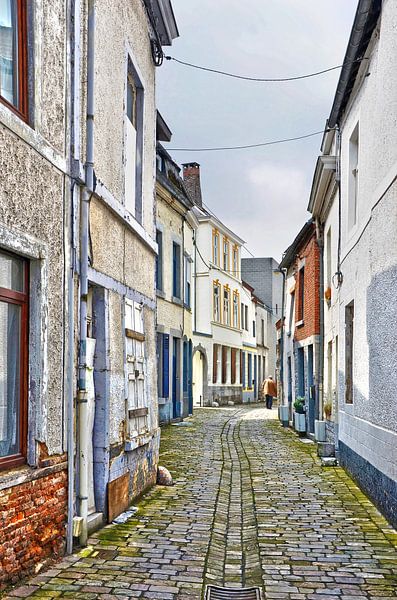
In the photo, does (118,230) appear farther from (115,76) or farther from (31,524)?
(31,524)

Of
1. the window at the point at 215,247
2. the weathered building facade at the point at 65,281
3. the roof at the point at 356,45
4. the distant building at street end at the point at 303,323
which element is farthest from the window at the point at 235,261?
the weathered building facade at the point at 65,281

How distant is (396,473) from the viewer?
7223 millimetres

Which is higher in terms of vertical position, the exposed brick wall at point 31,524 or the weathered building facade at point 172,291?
the weathered building facade at point 172,291

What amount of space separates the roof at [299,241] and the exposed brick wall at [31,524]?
485 inches

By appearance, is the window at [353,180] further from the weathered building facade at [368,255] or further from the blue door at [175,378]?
the blue door at [175,378]

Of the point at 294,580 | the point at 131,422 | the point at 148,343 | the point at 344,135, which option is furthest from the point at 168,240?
the point at 294,580

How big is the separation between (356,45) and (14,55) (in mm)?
5452

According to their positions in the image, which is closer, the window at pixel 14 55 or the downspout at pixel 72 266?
the window at pixel 14 55

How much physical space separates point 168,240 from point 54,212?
46.2 feet

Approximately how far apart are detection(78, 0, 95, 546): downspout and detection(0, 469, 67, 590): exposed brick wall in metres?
0.40

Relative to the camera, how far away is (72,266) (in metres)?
6.62

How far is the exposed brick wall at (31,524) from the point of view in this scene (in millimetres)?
5191

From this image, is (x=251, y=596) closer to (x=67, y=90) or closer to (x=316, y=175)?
(x=67, y=90)

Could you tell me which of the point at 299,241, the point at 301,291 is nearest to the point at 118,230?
the point at 299,241
